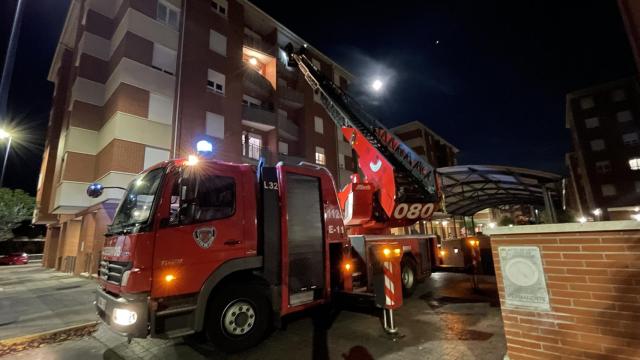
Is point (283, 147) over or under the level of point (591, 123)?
under

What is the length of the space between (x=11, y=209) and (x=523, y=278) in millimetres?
37026

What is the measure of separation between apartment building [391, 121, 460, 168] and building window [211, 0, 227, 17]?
31.2 metres

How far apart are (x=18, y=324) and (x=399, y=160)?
32.8 ft

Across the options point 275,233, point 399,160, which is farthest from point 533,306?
point 399,160

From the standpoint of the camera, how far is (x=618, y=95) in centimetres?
3422

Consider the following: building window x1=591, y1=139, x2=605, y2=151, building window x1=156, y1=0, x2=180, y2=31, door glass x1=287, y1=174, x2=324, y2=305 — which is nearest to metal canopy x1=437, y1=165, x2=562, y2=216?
door glass x1=287, y1=174, x2=324, y2=305

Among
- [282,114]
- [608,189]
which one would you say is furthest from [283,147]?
[608,189]

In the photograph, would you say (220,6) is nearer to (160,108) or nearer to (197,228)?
(160,108)

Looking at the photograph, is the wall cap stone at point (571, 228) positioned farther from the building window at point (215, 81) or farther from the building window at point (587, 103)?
the building window at point (587, 103)

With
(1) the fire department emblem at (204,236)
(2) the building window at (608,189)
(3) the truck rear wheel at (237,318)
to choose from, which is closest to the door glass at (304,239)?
(3) the truck rear wheel at (237,318)

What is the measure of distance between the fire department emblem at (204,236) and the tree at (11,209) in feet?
107

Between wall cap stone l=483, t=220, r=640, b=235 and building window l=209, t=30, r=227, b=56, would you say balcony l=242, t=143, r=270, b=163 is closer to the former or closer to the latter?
building window l=209, t=30, r=227, b=56

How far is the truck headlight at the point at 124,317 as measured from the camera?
12.0 feet

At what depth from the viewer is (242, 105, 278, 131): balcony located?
62.2 ft
